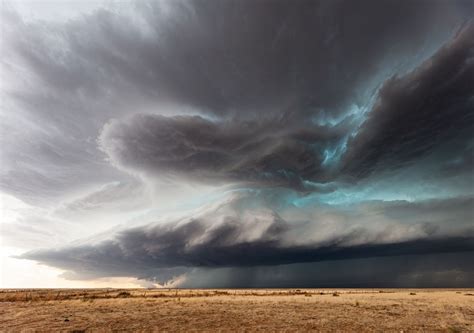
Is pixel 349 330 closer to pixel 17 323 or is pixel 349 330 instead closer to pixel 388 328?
pixel 388 328

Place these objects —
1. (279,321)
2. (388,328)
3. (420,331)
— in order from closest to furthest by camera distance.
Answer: (420,331) → (388,328) → (279,321)

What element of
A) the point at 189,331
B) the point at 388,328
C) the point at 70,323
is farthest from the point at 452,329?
the point at 70,323

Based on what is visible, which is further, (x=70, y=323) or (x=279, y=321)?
(x=279, y=321)

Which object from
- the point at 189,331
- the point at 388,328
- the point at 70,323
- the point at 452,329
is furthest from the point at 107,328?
the point at 452,329

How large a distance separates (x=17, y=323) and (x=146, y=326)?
13.0 meters

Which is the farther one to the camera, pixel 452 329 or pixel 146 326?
pixel 146 326

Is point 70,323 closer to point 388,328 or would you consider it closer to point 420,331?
point 388,328

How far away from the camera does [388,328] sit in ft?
96.3

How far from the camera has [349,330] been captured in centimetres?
2794

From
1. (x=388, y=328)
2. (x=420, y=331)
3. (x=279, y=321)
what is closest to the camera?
(x=420, y=331)

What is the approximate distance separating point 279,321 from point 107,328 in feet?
56.3

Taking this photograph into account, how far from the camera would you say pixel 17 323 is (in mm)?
30750

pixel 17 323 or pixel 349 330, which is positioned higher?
pixel 17 323

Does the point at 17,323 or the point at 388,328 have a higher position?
the point at 17,323
